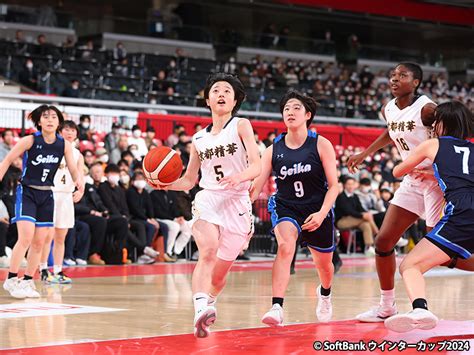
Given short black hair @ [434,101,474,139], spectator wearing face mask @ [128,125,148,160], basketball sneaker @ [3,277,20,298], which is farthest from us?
spectator wearing face mask @ [128,125,148,160]

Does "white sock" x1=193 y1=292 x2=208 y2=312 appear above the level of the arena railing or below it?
below

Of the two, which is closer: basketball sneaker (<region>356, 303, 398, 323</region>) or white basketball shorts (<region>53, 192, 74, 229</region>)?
basketball sneaker (<region>356, 303, 398, 323</region>)

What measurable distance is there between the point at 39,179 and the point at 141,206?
5.66 meters

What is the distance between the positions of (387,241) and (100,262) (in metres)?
8.17

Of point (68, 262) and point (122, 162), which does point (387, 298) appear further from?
point (122, 162)

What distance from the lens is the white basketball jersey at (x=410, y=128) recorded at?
756 centimetres

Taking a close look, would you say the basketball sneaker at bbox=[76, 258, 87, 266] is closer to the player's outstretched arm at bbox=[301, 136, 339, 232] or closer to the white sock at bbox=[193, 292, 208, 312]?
the player's outstretched arm at bbox=[301, 136, 339, 232]

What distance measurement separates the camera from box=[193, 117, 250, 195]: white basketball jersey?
689 centimetres

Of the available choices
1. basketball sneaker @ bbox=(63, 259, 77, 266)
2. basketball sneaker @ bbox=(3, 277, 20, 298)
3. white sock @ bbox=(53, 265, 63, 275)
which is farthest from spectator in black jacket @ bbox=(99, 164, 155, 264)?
basketball sneaker @ bbox=(3, 277, 20, 298)

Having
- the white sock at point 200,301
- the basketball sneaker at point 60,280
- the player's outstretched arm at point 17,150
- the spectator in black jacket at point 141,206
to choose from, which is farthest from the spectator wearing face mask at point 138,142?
the white sock at point 200,301

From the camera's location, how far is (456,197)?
6262 millimetres

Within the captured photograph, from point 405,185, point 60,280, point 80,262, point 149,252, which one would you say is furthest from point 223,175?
point 149,252

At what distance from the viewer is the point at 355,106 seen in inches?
1196

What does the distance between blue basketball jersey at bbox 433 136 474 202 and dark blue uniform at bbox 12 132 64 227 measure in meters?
5.06
